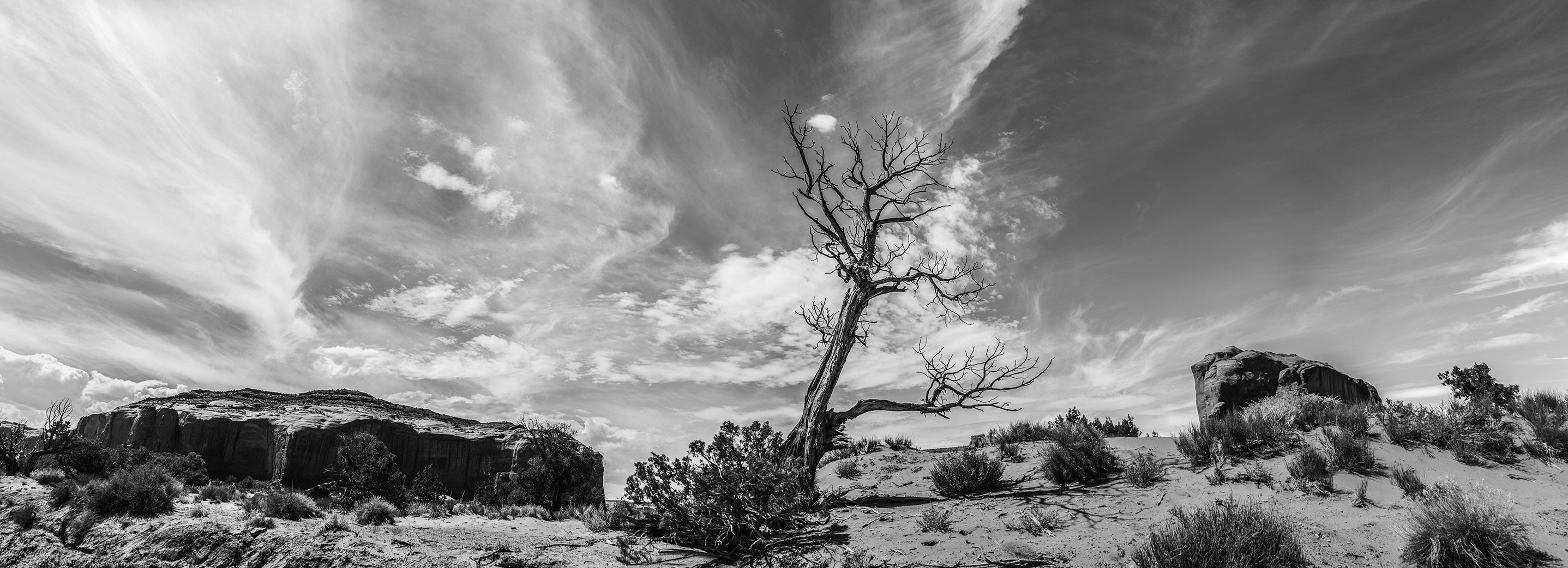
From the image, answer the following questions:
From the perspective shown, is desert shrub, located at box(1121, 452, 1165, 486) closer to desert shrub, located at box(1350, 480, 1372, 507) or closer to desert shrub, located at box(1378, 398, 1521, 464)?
desert shrub, located at box(1350, 480, 1372, 507)

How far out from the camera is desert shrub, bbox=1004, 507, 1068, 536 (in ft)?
25.0

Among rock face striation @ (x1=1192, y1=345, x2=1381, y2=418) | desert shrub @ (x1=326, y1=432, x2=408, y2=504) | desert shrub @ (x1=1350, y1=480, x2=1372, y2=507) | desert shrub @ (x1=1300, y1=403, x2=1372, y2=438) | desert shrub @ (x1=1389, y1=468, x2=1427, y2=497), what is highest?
rock face striation @ (x1=1192, y1=345, x2=1381, y2=418)

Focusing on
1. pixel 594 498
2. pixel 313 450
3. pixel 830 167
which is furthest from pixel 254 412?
pixel 830 167

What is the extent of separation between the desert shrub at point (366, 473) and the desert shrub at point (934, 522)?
24850 mm

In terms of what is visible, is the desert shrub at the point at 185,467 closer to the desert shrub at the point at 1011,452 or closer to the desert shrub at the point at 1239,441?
the desert shrub at the point at 1011,452

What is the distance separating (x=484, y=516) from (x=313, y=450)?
273 feet

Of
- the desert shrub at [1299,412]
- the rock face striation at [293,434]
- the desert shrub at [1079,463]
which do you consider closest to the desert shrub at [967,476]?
the desert shrub at [1079,463]

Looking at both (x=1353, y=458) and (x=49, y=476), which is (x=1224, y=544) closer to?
(x=1353, y=458)

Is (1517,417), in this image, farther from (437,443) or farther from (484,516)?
(437,443)

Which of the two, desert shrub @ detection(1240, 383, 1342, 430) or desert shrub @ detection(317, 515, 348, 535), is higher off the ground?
desert shrub @ detection(1240, 383, 1342, 430)

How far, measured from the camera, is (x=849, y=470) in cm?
1326

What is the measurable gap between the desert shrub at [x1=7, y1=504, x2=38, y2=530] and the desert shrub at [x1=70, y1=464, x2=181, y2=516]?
637 millimetres

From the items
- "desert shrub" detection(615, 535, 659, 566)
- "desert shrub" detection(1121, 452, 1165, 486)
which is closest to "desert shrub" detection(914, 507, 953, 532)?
"desert shrub" detection(1121, 452, 1165, 486)

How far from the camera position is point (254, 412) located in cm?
8525
